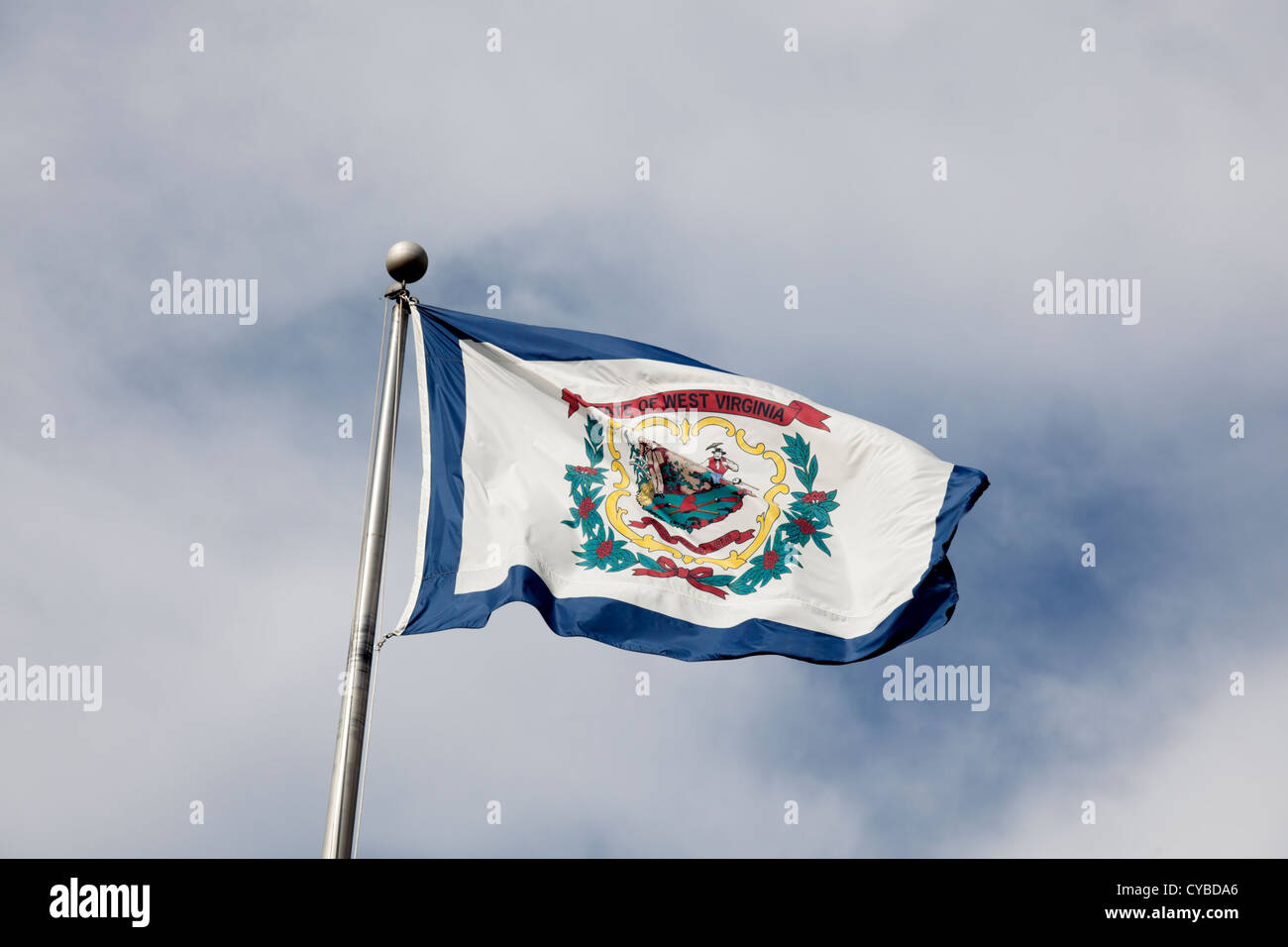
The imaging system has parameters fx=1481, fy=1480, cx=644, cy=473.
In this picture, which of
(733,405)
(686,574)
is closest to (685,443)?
(733,405)

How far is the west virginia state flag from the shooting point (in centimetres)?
1329

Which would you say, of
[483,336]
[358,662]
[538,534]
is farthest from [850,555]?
[358,662]

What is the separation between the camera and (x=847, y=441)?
50.1 feet

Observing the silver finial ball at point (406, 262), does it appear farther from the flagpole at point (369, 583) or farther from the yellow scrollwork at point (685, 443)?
the yellow scrollwork at point (685, 443)

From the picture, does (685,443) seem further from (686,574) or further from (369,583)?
(369,583)

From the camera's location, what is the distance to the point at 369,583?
1127 cm

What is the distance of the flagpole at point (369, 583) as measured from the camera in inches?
396

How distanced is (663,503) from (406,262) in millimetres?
3383

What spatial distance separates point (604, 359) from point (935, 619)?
14.0ft

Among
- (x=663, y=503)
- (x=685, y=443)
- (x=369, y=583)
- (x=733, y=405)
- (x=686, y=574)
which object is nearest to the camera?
(x=369, y=583)

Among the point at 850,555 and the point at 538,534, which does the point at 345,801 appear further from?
the point at 850,555

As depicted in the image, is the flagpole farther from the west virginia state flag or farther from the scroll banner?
the scroll banner

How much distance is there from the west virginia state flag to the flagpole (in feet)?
2.41

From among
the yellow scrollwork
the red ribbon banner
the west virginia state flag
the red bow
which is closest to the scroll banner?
the west virginia state flag
